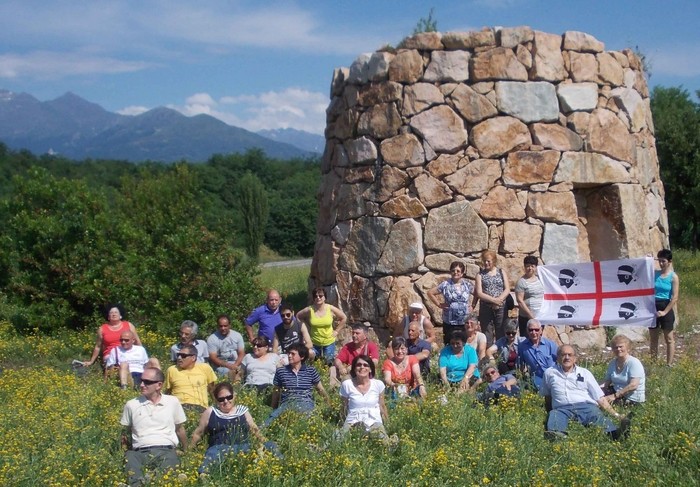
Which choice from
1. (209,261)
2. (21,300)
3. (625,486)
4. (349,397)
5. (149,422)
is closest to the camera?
(625,486)

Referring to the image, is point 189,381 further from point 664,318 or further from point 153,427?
point 664,318

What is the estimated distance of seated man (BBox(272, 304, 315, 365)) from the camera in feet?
27.6

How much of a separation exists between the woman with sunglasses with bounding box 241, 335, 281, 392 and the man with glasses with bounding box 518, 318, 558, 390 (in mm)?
2264

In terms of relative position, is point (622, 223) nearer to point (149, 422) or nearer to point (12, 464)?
point (149, 422)

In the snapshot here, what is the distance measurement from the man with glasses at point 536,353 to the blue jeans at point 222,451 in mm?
2605

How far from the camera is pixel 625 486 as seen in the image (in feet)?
16.8

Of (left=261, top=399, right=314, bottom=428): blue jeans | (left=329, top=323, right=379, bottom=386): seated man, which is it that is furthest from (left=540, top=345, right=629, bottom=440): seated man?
(left=261, top=399, right=314, bottom=428): blue jeans

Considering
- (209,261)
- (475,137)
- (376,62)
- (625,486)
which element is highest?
(376,62)

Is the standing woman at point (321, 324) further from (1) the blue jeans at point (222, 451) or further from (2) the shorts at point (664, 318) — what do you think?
(2) the shorts at point (664, 318)

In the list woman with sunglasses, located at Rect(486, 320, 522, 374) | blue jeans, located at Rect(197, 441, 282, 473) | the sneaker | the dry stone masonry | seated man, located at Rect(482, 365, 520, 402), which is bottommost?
the sneaker

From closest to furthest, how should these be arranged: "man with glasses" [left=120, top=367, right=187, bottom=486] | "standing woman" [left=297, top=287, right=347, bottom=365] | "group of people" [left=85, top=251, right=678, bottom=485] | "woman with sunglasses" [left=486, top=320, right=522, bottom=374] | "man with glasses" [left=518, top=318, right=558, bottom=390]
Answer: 1. "man with glasses" [left=120, top=367, right=187, bottom=486]
2. "group of people" [left=85, top=251, right=678, bottom=485]
3. "man with glasses" [left=518, top=318, right=558, bottom=390]
4. "woman with sunglasses" [left=486, top=320, right=522, bottom=374]
5. "standing woman" [left=297, top=287, right=347, bottom=365]

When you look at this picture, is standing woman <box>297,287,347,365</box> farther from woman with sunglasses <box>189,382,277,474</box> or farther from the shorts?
the shorts

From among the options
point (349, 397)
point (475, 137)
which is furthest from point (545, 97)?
point (349, 397)

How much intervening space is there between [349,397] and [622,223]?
4.85 metres
